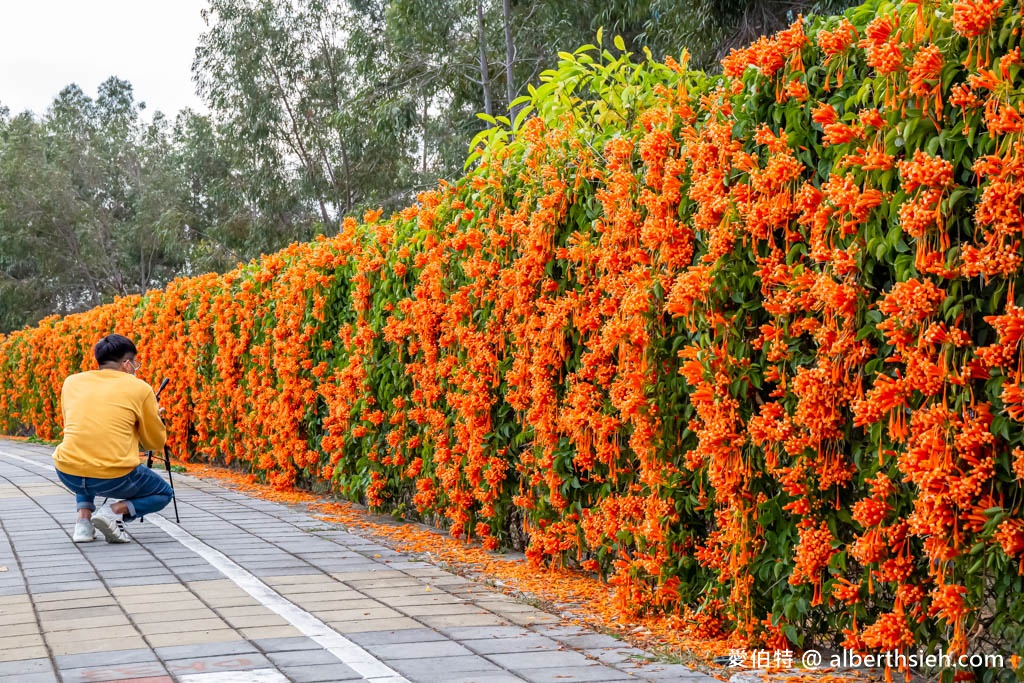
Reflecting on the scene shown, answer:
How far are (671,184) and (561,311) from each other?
135 centimetres

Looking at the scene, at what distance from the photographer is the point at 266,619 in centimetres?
537

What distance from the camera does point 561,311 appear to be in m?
6.16

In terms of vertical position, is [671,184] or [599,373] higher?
[671,184]

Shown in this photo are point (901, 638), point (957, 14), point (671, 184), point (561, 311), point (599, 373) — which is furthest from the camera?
point (561, 311)

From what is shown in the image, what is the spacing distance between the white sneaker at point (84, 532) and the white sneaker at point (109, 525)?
0.36ft

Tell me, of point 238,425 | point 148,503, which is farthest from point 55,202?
point 148,503

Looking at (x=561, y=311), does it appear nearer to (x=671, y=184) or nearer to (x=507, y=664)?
(x=671, y=184)

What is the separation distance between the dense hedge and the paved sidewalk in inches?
26.9

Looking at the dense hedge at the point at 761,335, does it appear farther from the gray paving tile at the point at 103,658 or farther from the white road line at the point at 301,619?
the gray paving tile at the point at 103,658

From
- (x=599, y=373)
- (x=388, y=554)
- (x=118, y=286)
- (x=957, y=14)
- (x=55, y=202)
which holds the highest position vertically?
(x=55, y=202)

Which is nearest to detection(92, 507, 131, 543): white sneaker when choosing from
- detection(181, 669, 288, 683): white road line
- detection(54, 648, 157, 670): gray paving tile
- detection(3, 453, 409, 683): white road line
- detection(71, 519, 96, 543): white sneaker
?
detection(71, 519, 96, 543): white sneaker

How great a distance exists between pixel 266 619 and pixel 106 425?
3370 mm

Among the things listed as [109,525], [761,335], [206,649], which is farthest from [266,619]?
[109,525]

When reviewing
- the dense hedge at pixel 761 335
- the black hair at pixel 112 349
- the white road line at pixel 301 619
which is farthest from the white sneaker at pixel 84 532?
the dense hedge at pixel 761 335
